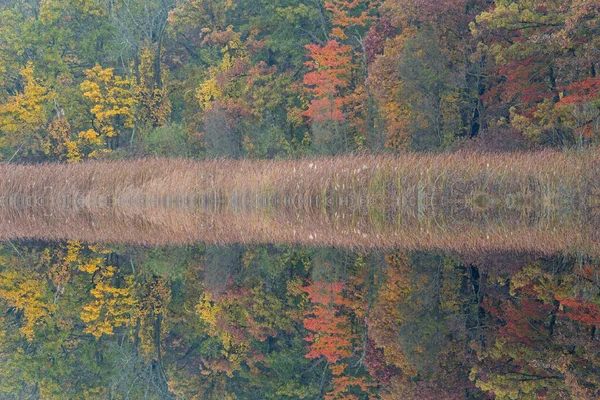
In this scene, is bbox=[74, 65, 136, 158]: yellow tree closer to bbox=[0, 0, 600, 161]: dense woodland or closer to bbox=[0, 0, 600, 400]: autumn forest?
bbox=[0, 0, 600, 161]: dense woodland

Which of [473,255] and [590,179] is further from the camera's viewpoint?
[590,179]

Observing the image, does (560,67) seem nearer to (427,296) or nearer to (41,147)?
(427,296)

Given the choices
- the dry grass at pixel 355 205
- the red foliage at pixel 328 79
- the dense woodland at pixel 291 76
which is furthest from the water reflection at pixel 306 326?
the red foliage at pixel 328 79

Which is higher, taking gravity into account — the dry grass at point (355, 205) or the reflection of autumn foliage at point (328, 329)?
the reflection of autumn foliage at point (328, 329)

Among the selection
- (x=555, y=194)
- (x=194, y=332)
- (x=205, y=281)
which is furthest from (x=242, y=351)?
(x=555, y=194)

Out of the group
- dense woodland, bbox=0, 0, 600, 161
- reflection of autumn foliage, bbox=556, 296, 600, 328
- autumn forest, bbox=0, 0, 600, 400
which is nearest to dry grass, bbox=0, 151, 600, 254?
autumn forest, bbox=0, 0, 600, 400

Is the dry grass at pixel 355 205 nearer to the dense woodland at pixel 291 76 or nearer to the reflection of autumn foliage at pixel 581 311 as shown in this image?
the reflection of autumn foliage at pixel 581 311

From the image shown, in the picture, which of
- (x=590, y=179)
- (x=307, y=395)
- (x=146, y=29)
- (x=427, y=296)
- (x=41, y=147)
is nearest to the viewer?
(x=307, y=395)
